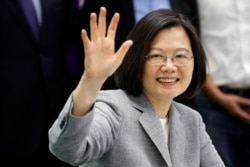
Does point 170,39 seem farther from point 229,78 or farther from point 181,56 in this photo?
point 229,78

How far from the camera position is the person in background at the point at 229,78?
2.69m

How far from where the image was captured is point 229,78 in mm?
2719

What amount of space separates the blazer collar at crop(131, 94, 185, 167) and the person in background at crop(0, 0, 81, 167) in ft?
2.83

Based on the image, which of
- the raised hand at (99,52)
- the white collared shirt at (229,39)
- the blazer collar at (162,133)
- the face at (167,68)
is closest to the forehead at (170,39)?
the face at (167,68)

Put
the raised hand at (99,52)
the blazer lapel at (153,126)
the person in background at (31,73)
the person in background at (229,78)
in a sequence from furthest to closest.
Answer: the person in background at (229,78)
the person in background at (31,73)
the blazer lapel at (153,126)
the raised hand at (99,52)

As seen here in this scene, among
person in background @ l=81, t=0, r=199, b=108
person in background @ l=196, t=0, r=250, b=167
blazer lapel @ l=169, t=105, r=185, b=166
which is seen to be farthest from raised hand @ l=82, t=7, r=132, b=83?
person in background @ l=196, t=0, r=250, b=167

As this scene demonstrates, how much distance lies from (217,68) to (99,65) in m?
1.42

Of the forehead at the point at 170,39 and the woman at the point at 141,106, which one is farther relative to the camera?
the forehead at the point at 170,39

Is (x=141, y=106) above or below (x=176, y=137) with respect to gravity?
above

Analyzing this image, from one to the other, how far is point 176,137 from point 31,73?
934 mm

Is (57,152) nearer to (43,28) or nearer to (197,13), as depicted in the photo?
(43,28)

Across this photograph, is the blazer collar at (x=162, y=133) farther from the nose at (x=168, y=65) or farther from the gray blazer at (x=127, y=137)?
the nose at (x=168, y=65)

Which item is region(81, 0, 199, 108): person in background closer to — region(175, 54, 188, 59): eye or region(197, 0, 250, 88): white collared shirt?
region(197, 0, 250, 88): white collared shirt

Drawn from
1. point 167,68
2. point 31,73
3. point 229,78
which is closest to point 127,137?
point 167,68
